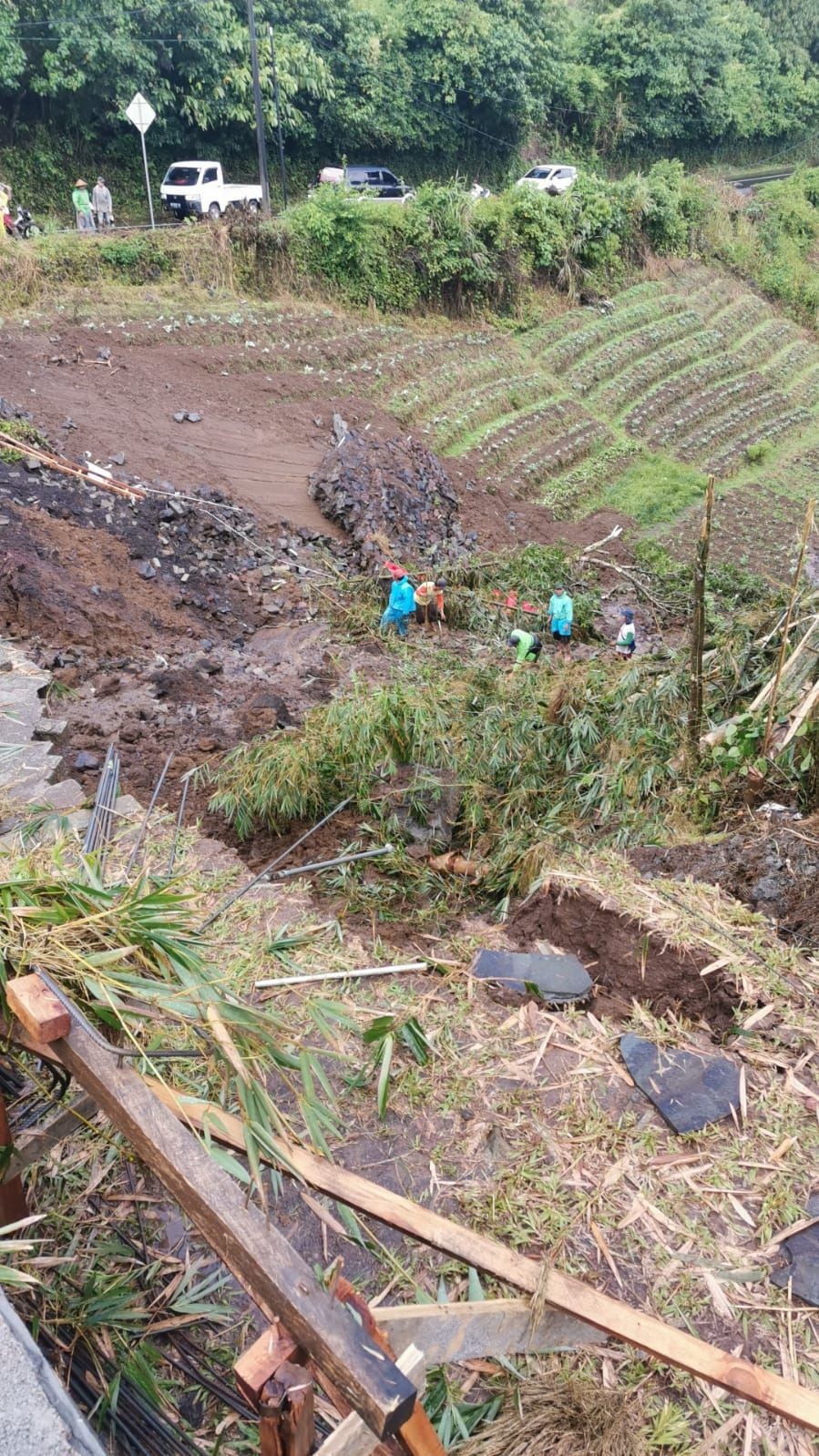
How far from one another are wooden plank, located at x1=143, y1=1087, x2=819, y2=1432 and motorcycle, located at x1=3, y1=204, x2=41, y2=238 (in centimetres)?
1876

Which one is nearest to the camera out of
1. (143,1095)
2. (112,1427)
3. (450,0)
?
(143,1095)

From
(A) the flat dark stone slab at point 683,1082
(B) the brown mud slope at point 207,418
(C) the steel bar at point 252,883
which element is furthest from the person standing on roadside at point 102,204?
(A) the flat dark stone slab at point 683,1082

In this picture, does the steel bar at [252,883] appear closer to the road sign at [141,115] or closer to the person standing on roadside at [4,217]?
the person standing on roadside at [4,217]

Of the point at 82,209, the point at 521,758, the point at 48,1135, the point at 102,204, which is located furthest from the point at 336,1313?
the point at 102,204

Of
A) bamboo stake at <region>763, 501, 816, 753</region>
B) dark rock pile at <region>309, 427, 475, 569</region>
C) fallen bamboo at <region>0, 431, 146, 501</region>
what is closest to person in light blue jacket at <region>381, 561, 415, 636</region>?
dark rock pile at <region>309, 427, 475, 569</region>

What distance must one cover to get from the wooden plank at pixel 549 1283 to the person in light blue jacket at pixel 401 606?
841 centimetres

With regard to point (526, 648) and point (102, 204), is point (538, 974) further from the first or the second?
point (102, 204)

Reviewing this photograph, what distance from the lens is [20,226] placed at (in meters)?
18.7

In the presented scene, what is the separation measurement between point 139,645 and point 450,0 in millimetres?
25152

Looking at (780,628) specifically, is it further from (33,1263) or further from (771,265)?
(771,265)

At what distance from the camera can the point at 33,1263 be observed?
2703 millimetres

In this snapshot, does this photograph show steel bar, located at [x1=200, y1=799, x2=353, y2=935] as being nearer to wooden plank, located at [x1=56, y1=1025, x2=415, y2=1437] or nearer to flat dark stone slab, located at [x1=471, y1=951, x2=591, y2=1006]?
wooden plank, located at [x1=56, y1=1025, x2=415, y2=1437]

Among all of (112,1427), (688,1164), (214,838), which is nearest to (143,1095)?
(112,1427)

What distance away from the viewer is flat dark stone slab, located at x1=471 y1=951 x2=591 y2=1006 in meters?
4.12
